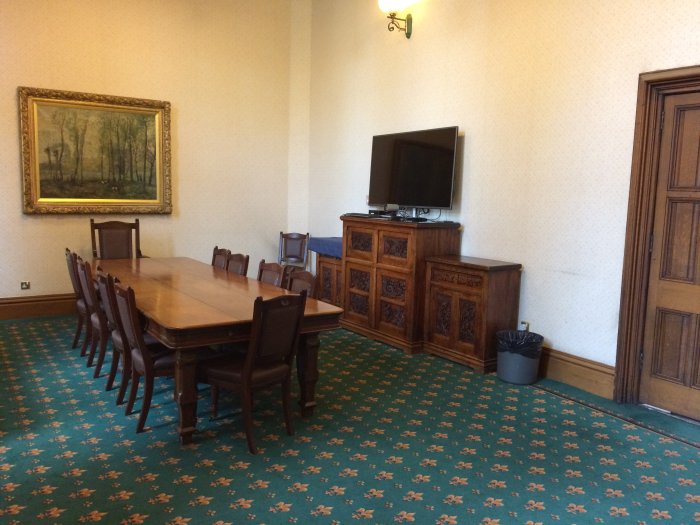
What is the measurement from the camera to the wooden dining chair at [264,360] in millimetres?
3166

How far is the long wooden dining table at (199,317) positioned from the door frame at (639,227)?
211 centimetres

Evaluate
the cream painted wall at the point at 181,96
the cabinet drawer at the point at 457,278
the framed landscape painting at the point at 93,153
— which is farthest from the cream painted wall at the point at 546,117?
the framed landscape painting at the point at 93,153

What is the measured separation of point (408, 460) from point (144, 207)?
4928 mm

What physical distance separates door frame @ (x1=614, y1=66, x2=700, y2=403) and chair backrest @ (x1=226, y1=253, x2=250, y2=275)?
3.02 meters

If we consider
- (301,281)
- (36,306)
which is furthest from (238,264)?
(36,306)

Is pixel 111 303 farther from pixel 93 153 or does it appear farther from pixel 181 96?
pixel 181 96

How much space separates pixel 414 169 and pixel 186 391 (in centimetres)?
328

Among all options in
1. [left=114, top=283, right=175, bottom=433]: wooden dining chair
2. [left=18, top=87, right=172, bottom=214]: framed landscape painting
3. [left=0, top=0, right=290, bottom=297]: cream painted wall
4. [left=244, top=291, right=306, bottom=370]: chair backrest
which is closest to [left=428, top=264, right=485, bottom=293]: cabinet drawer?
[left=244, top=291, right=306, bottom=370]: chair backrest

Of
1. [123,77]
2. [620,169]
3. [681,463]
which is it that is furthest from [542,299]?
[123,77]

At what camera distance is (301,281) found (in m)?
4.16

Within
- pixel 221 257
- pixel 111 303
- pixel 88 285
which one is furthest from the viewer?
pixel 221 257

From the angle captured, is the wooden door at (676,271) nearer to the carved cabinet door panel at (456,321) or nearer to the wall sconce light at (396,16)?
the carved cabinet door panel at (456,321)

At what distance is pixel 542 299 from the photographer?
15.4 ft

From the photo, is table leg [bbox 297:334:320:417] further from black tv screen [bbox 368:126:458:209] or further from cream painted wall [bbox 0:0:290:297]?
cream painted wall [bbox 0:0:290:297]
